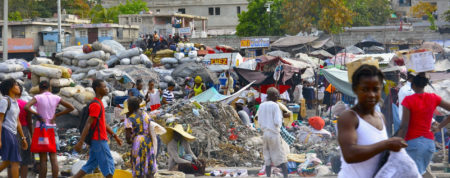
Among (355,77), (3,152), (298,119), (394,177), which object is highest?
(355,77)

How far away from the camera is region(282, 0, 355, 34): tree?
41.9 metres

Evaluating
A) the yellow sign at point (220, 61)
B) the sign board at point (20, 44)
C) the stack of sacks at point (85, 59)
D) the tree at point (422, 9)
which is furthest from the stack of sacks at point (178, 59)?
the tree at point (422, 9)

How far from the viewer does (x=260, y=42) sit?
31.6 m

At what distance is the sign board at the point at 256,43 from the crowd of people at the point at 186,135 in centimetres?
2264

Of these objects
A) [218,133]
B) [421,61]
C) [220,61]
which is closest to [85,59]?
[220,61]

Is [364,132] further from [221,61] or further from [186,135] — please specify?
[221,61]

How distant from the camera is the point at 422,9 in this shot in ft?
185

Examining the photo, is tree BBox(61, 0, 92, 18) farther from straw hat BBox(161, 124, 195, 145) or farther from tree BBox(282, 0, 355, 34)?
straw hat BBox(161, 124, 195, 145)

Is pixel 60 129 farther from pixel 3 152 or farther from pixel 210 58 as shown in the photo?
pixel 210 58

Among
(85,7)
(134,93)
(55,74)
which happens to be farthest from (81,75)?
(85,7)

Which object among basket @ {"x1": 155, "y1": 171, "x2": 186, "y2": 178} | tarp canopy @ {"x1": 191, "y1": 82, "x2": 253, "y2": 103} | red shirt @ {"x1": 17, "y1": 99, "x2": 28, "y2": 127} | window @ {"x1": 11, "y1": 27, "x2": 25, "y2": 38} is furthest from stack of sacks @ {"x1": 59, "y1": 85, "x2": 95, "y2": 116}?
window @ {"x1": 11, "y1": 27, "x2": 25, "y2": 38}

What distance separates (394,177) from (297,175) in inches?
222

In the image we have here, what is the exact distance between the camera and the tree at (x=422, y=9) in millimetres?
Result: 52981

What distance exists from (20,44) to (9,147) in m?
39.0
